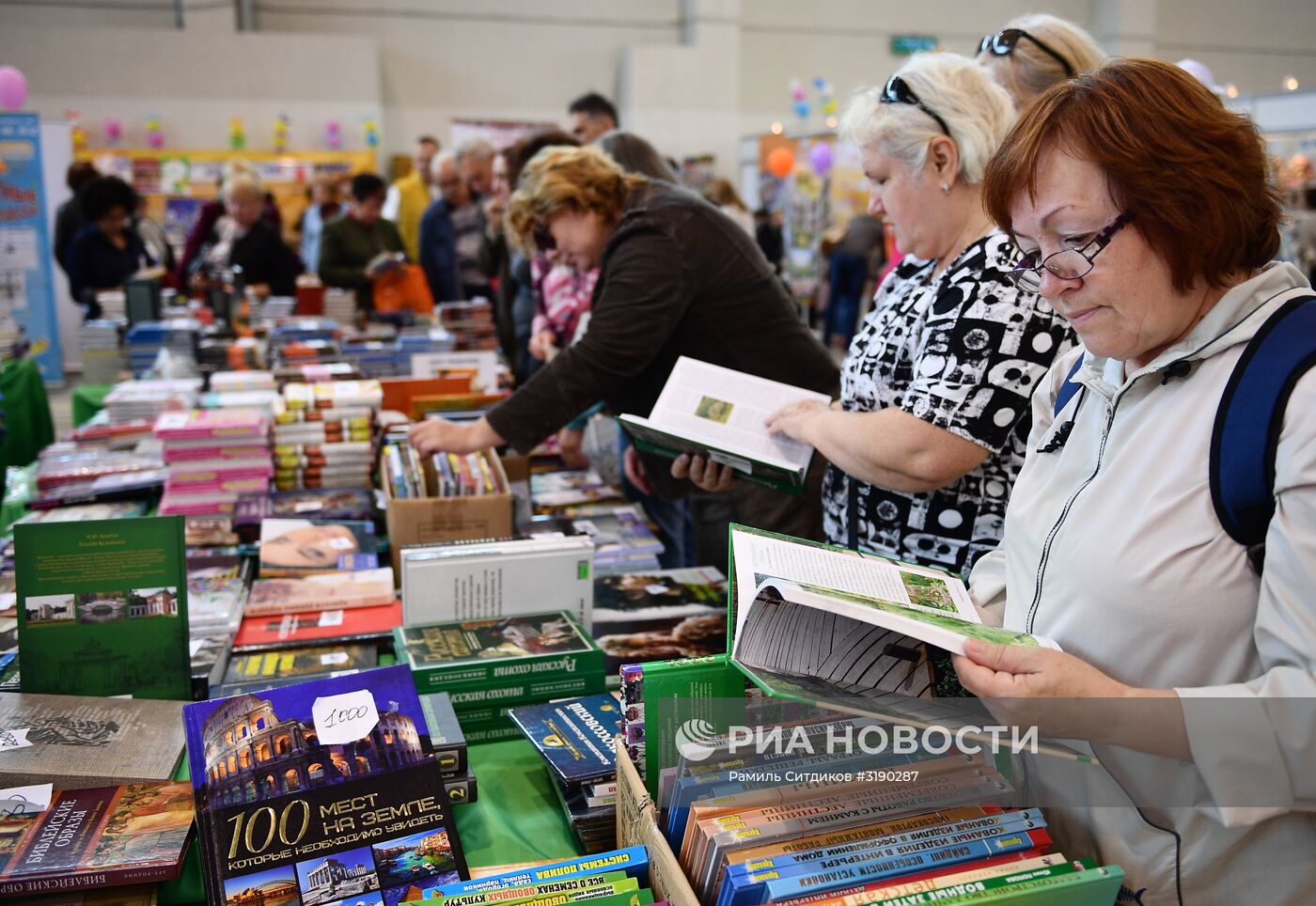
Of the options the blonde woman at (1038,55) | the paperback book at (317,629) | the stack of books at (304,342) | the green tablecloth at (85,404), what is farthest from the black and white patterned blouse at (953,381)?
the green tablecloth at (85,404)

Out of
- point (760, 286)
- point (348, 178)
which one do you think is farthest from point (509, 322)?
point (348, 178)

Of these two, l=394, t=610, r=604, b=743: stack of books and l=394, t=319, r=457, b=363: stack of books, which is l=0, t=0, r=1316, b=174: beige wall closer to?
l=394, t=319, r=457, b=363: stack of books

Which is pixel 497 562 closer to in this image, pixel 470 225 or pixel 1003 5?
pixel 470 225

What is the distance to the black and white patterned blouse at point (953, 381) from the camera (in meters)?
1.49

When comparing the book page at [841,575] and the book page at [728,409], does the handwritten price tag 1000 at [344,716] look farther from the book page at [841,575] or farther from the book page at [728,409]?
the book page at [728,409]

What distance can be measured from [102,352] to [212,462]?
290cm

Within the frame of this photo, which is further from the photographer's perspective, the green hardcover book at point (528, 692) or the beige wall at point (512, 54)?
the beige wall at point (512, 54)

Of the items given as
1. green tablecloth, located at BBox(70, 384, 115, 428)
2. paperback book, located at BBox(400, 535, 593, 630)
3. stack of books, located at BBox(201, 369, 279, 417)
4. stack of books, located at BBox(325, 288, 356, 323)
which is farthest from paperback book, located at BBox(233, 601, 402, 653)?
stack of books, located at BBox(325, 288, 356, 323)

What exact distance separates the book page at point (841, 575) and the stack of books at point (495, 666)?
0.58 metres

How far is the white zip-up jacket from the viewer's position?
0.88 metres

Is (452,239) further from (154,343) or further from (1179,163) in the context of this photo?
(1179,163)

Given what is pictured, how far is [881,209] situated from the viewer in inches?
67.1

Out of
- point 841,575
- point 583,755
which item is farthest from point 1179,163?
point 583,755

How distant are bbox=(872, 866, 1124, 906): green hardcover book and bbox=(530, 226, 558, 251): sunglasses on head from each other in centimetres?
200
